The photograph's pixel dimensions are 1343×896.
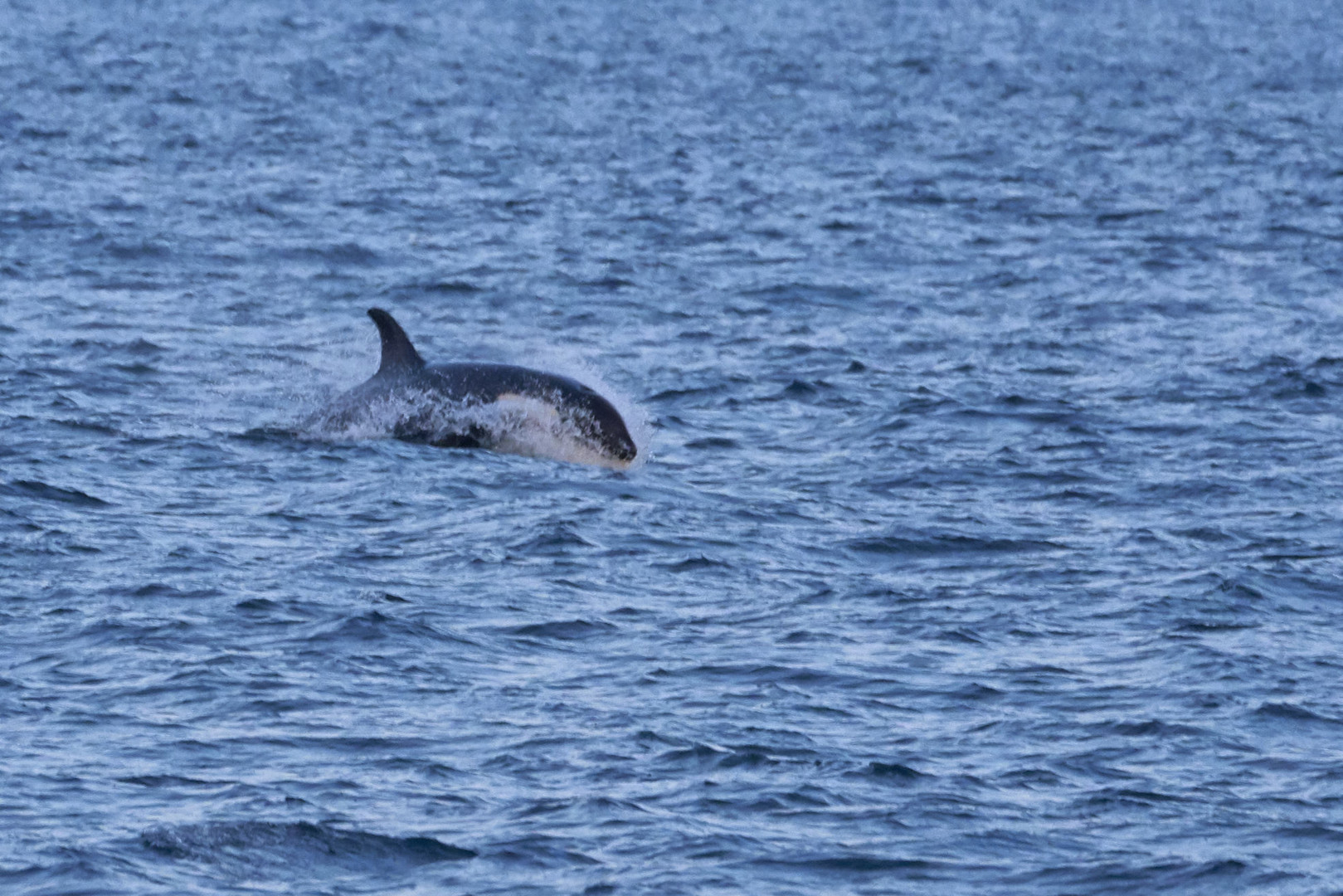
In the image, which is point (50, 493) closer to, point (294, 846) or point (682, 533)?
point (682, 533)

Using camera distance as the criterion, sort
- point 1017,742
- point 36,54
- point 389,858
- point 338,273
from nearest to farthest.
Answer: point 389,858 < point 1017,742 < point 338,273 < point 36,54

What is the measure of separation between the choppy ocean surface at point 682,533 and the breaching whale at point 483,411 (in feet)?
0.91

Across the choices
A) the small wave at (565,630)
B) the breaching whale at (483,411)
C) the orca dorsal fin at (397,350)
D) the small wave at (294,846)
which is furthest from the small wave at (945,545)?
the small wave at (294,846)

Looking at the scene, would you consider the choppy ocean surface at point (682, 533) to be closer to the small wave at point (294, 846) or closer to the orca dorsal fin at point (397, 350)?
the small wave at point (294, 846)

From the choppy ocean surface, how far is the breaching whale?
0.28 metres

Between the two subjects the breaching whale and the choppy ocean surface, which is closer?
the choppy ocean surface

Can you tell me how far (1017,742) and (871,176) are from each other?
109 feet

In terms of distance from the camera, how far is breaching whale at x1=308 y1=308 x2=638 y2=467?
81.5ft

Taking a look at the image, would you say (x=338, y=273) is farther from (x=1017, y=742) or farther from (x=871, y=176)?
(x=1017, y=742)

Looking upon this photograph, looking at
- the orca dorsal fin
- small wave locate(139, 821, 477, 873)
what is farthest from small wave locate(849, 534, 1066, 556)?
small wave locate(139, 821, 477, 873)

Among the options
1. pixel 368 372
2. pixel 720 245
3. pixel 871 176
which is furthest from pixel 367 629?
pixel 871 176

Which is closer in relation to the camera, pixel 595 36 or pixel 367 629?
pixel 367 629

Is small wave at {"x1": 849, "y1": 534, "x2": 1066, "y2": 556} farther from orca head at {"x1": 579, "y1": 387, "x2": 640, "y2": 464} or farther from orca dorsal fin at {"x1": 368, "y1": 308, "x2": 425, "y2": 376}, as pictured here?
orca dorsal fin at {"x1": 368, "y1": 308, "x2": 425, "y2": 376}

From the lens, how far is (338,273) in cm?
3691
